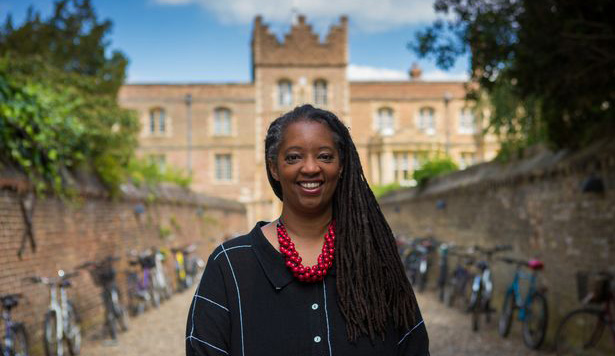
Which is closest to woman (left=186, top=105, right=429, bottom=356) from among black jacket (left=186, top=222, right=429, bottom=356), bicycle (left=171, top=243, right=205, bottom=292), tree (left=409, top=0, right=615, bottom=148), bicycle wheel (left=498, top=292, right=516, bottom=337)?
black jacket (left=186, top=222, right=429, bottom=356)

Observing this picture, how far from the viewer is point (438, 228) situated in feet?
55.6

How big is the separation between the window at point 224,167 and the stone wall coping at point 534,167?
2541 centimetres

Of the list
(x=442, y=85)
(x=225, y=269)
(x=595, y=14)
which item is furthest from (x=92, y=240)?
(x=442, y=85)

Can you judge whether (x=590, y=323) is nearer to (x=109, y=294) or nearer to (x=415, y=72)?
(x=109, y=294)

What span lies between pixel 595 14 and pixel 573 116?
193cm

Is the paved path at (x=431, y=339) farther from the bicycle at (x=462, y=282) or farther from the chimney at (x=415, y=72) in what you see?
the chimney at (x=415, y=72)

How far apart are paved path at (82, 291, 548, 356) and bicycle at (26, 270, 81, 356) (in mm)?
428

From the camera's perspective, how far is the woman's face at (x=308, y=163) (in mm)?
2166

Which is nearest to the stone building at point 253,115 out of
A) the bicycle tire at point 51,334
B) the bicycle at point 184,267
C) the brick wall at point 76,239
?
the bicycle at point 184,267

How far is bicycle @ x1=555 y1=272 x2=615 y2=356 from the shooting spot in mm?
6426

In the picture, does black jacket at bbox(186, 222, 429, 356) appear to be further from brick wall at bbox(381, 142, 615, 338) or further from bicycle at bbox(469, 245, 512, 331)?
bicycle at bbox(469, 245, 512, 331)

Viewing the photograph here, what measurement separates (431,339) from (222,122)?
110ft

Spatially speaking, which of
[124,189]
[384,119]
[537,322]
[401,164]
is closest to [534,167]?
[537,322]

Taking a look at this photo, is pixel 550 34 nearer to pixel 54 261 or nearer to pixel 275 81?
pixel 54 261
